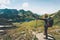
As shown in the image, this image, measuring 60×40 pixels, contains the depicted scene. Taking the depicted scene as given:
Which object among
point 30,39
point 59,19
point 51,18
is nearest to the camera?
point 51,18

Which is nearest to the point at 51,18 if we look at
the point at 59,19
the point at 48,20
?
the point at 48,20

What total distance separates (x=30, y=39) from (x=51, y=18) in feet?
17.0

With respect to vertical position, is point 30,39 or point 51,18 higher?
point 51,18

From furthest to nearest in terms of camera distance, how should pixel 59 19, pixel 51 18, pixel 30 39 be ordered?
pixel 59 19 < pixel 30 39 < pixel 51 18

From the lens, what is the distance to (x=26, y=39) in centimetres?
1806

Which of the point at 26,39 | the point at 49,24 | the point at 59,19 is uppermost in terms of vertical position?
the point at 49,24

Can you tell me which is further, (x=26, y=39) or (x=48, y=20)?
(x=26, y=39)

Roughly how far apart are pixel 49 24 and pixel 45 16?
523mm

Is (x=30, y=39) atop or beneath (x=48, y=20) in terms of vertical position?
beneath

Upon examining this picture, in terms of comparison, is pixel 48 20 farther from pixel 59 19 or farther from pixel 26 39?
pixel 59 19

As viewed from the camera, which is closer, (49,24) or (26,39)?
(49,24)

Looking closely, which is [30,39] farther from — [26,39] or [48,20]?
[48,20]

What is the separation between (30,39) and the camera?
17.2 meters

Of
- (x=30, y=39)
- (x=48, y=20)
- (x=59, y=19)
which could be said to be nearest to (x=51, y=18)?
(x=48, y=20)
